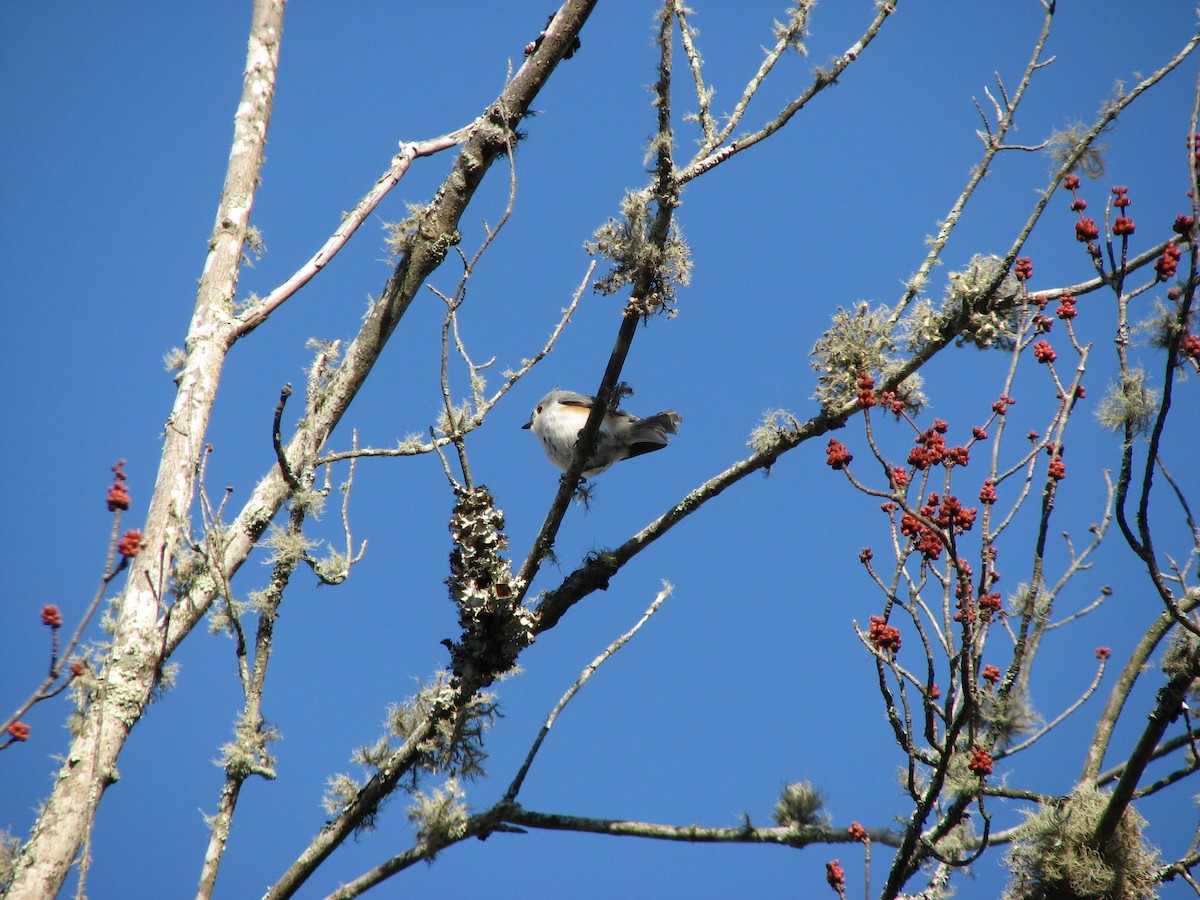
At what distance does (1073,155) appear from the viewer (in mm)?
3113

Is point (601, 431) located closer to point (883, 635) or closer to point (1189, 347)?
point (883, 635)

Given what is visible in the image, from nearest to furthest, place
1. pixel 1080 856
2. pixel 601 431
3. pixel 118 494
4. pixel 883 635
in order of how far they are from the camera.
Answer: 1. pixel 118 494
2. pixel 883 635
3. pixel 1080 856
4. pixel 601 431

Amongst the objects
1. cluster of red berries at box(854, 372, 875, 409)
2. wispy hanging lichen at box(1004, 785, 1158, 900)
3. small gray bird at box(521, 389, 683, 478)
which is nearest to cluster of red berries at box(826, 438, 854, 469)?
cluster of red berries at box(854, 372, 875, 409)

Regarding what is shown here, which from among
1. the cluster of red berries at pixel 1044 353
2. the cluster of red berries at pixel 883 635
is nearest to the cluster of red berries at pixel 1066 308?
the cluster of red berries at pixel 1044 353

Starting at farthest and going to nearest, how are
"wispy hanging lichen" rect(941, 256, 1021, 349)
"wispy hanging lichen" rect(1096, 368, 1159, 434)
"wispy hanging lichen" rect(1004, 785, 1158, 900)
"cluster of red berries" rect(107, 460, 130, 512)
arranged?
1. "wispy hanging lichen" rect(941, 256, 1021, 349)
2. "wispy hanging lichen" rect(1004, 785, 1158, 900)
3. "wispy hanging lichen" rect(1096, 368, 1159, 434)
4. "cluster of red berries" rect(107, 460, 130, 512)

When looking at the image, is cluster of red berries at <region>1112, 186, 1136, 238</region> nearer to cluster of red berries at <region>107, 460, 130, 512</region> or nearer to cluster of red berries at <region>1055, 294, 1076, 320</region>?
cluster of red berries at <region>1055, 294, 1076, 320</region>

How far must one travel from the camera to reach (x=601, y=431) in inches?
218

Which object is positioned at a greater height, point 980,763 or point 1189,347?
point 1189,347

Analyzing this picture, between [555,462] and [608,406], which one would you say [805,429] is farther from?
[555,462]

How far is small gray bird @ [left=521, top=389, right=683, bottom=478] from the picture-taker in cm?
557

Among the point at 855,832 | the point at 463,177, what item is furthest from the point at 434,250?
the point at 855,832

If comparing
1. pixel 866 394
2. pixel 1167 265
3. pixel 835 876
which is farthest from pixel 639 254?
pixel 835 876

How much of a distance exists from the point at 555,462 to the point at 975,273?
3343mm

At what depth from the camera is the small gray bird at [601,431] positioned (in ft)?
18.3
